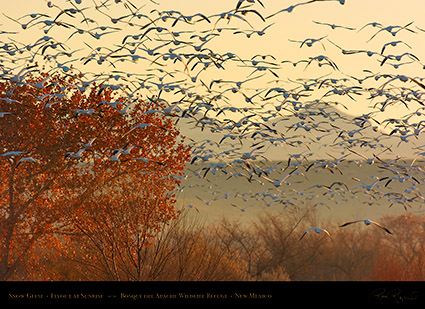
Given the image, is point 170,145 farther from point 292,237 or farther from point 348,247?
point 348,247

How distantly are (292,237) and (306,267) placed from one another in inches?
90.8

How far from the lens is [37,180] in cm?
2377
